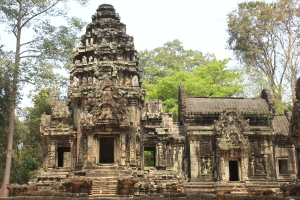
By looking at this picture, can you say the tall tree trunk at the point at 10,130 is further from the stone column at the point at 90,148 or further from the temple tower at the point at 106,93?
the stone column at the point at 90,148

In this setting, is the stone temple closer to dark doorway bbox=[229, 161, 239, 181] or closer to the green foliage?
dark doorway bbox=[229, 161, 239, 181]

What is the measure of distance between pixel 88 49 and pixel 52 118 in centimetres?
402

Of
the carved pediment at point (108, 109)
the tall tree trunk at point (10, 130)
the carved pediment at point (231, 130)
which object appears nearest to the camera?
the carved pediment at point (108, 109)

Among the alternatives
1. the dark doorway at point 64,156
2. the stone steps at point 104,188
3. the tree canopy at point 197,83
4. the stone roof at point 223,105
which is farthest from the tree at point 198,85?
the stone steps at point 104,188

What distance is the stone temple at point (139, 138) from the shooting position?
17.2 meters

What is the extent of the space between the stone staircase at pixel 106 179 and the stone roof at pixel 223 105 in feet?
24.3

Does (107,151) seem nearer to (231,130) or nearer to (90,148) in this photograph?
(90,148)

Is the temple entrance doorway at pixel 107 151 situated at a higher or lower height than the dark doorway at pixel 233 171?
higher

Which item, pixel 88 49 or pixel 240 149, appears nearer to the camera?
pixel 88 49

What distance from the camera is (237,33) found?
37.3m

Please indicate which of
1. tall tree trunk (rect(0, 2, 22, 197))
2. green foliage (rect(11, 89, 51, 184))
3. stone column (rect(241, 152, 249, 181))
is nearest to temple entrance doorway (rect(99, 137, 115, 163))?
tall tree trunk (rect(0, 2, 22, 197))

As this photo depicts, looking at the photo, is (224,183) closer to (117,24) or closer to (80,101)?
(80,101)

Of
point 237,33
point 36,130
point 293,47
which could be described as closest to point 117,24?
point 36,130

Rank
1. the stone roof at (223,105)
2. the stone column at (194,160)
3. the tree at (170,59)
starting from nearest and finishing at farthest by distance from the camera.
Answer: the stone column at (194,160) → the stone roof at (223,105) → the tree at (170,59)
